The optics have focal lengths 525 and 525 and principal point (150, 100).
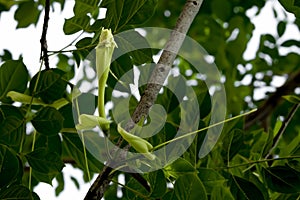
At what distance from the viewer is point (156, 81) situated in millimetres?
501

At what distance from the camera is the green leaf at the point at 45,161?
1.98 ft

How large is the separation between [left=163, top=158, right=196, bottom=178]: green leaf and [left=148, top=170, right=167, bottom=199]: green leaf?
0.04 feet

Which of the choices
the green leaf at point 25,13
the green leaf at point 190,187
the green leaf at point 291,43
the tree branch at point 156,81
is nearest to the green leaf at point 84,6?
the tree branch at point 156,81

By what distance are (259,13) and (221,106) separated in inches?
29.9

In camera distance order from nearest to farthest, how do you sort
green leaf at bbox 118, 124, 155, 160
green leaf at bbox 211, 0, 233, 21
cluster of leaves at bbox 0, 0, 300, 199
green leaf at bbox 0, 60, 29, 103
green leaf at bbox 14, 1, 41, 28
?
green leaf at bbox 118, 124, 155, 160 → cluster of leaves at bbox 0, 0, 300, 199 → green leaf at bbox 0, 60, 29, 103 → green leaf at bbox 14, 1, 41, 28 → green leaf at bbox 211, 0, 233, 21

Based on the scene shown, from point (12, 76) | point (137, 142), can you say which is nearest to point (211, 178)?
point (137, 142)

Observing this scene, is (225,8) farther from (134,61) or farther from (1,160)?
(1,160)

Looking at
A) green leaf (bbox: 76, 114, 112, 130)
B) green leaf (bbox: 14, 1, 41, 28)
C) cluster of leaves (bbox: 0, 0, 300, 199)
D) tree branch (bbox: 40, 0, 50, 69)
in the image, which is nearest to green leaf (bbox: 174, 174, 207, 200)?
cluster of leaves (bbox: 0, 0, 300, 199)

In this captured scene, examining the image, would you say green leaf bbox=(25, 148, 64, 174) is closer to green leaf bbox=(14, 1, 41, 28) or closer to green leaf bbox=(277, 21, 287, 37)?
green leaf bbox=(14, 1, 41, 28)

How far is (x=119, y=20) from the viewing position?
1.83 ft

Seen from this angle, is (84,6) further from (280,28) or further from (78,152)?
(280,28)

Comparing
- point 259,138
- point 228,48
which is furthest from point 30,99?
point 228,48

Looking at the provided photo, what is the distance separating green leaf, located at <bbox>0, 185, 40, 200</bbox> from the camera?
1.75ft

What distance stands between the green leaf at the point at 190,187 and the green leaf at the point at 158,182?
0.03 meters
